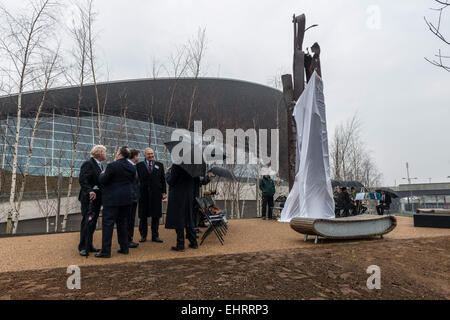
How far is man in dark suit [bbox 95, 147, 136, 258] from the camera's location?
411 centimetres

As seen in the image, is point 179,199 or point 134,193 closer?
point 134,193

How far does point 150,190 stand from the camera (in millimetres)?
5340

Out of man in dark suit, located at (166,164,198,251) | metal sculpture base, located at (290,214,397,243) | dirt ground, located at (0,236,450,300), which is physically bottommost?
dirt ground, located at (0,236,450,300)

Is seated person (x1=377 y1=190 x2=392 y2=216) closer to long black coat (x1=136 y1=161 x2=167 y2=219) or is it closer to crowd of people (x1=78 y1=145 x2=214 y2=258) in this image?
crowd of people (x1=78 y1=145 x2=214 y2=258)

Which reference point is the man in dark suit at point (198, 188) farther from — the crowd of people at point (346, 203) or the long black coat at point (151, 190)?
the crowd of people at point (346, 203)

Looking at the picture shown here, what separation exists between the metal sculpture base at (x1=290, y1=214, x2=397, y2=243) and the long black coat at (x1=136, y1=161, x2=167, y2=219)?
2.74 meters

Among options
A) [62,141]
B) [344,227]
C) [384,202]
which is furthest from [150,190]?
[62,141]

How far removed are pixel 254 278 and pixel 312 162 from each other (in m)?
4.65

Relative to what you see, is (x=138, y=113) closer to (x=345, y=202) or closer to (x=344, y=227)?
(x=345, y=202)

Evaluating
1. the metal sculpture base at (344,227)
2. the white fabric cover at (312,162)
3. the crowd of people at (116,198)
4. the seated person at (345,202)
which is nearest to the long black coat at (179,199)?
the crowd of people at (116,198)

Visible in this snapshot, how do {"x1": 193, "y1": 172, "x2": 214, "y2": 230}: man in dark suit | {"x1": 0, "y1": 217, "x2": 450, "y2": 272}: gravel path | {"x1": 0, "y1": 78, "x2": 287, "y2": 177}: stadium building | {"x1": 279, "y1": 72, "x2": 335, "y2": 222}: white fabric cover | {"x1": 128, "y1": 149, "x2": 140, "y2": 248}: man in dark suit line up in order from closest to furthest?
{"x1": 0, "y1": 217, "x2": 450, "y2": 272}: gravel path < {"x1": 128, "y1": 149, "x2": 140, "y2": 248}: man in dark suit < {"x1": 193, "y1": 172, "x2": 214, "y2": 230}: man in dark suit < {"x1": 279, "y1": 72, "x2": 335, "y2": 222}: white fabric cover < {"x1": 0, "y1": 78, "x2": 287, "y2": 177}: stadium building

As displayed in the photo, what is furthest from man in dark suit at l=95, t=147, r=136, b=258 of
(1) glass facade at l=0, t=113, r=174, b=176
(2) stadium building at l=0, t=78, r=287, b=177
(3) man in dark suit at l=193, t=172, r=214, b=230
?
(1) glass facade at l=0, t=113, r=174, b=176

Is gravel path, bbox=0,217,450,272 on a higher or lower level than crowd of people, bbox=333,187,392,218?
lower

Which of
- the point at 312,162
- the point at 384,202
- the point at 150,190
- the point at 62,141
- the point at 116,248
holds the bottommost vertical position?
the point at 116,248
